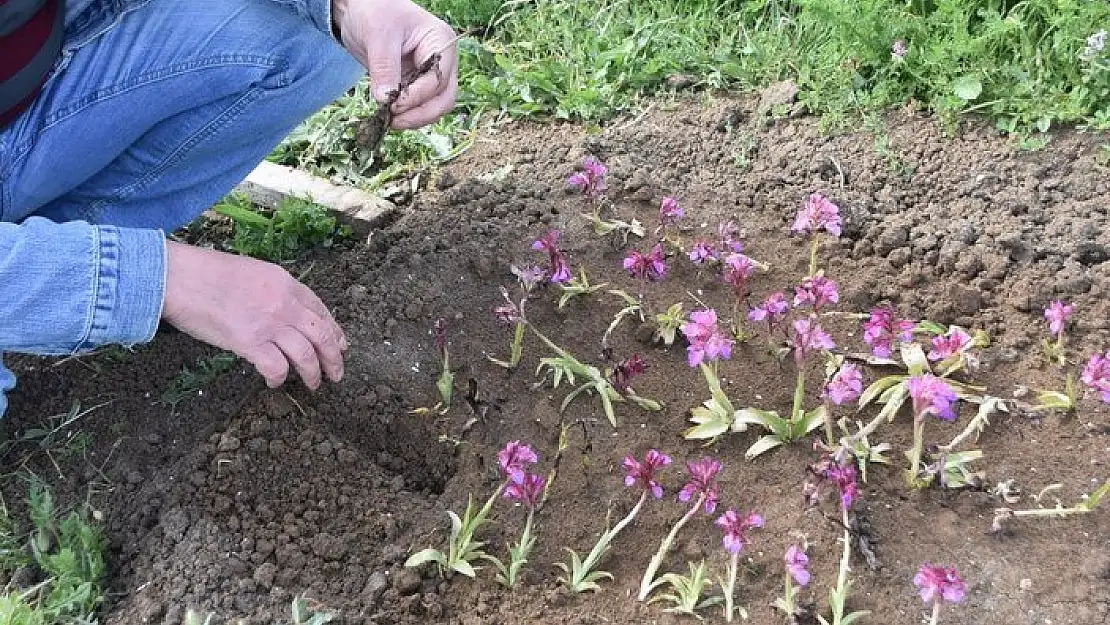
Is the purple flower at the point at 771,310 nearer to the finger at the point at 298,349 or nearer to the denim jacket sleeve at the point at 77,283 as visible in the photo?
the finger at the point at 298,349

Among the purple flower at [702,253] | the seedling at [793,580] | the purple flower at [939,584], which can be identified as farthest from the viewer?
the purple flower at [702,253]

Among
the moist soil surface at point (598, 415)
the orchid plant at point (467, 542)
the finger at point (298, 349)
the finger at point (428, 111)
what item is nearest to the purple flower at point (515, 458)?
the orchid plant at point (467, 542)

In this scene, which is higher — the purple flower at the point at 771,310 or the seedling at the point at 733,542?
the purple flower at the point at 771,310

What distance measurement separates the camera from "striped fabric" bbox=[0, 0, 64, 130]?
247 centimetres

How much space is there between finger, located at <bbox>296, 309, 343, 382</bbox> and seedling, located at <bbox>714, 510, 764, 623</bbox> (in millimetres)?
842

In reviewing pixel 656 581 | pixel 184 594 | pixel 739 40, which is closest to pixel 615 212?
pixel 739 40

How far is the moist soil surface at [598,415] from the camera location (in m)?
2.29

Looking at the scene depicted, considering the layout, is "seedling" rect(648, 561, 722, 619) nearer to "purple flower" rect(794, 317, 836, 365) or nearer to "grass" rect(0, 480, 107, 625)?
"purple flower" rect(794, 317, 836, 365)

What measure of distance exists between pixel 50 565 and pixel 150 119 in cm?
105

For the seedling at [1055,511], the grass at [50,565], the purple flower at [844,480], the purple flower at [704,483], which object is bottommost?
the grass at [50,565]

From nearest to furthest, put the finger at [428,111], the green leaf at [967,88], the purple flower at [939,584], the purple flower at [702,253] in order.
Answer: the purple flower at [939,584] → the finger at [428,111] → the purple flower at [702,253] → the green leaf at [967,88]

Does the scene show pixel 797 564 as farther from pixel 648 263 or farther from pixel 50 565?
pixel 50 565

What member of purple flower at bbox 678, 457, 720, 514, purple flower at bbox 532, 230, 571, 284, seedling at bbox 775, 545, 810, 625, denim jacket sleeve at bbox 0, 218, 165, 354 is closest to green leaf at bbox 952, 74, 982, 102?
purple flower at bbox 532, 230, 571, 284

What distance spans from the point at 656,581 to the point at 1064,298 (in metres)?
1.29
